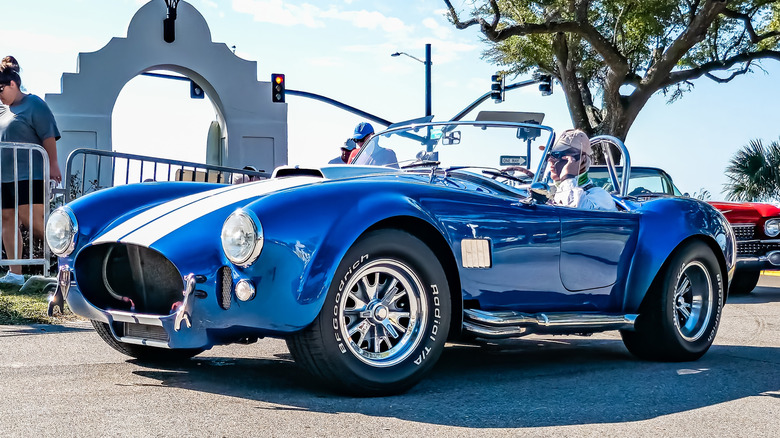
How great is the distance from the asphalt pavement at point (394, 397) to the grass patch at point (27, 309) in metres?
0.63

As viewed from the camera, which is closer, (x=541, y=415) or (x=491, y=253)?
(x=541, y=415)

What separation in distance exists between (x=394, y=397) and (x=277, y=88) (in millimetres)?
17592

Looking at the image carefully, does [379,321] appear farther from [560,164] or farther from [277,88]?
[277,88]

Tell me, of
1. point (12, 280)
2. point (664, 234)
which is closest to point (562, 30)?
point (12, 280)

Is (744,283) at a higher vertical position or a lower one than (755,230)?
lower

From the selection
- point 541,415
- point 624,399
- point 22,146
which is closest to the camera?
point 541,415

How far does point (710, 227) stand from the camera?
566 centimetres

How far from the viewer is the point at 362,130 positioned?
28.1 feet

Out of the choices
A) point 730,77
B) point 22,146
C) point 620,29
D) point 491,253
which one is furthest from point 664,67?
point 491,253

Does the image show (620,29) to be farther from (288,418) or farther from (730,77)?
(288,418)

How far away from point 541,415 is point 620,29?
2239 cm

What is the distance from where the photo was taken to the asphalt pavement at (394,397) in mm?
3521

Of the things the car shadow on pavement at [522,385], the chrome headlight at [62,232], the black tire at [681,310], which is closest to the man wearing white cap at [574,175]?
the black tire at [681,310]

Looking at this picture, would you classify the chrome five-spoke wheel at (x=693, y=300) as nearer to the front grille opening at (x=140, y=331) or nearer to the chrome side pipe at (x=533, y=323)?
the chrome side pipe at (x=533, y=323)
